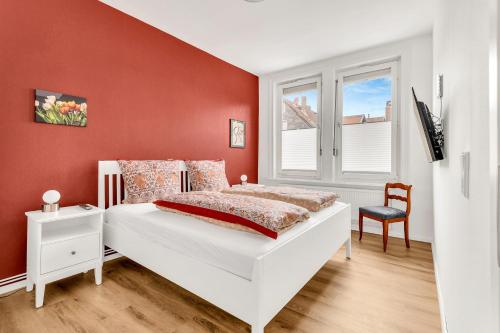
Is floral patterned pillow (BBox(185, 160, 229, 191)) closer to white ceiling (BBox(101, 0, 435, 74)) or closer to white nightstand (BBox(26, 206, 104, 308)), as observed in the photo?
white nightstand (BBox(26, 206, 104, 308))

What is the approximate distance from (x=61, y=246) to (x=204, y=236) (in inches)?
50.4

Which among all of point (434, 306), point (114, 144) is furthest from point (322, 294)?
point (114, 144)

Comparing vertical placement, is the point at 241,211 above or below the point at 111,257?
above

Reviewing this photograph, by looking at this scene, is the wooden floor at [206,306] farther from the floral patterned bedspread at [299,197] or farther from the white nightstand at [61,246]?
the floral patterned bedspread at [299,197]

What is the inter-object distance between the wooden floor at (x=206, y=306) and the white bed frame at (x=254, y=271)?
0.24m

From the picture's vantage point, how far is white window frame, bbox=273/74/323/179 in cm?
428

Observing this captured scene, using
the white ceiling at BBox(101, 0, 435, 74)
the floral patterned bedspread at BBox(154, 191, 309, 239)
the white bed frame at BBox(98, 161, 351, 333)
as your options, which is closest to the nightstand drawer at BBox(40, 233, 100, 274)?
the white bed frame at BBox(98, 161, 351, 333)

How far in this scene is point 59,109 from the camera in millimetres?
2357

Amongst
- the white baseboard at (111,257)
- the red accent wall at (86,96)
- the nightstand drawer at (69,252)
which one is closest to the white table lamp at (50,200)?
the red accent wall at (86,96)

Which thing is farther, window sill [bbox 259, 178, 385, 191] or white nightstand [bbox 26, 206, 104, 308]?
window sill [bbox 259, 178, 385, 191]

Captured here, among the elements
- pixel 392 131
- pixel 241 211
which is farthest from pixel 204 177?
pixel 392 131

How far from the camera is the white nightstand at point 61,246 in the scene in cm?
189

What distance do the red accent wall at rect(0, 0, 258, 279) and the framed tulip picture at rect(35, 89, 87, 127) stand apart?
0.05m

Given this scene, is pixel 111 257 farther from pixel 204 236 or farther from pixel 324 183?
pixel 324 183
